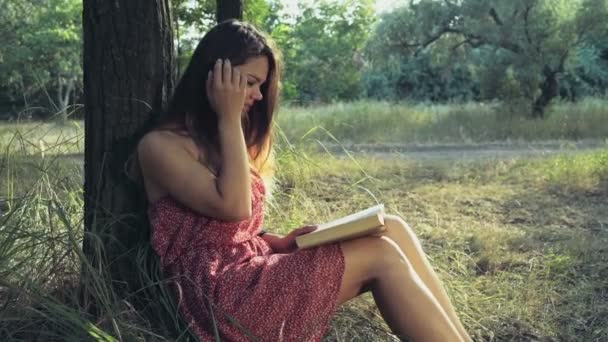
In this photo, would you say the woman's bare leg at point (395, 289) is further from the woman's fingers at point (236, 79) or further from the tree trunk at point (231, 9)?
the tree trunk at point (231, 9)

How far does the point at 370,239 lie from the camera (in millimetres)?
2457

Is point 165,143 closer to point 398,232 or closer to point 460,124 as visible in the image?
point 398,232

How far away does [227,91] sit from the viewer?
246 centimetres

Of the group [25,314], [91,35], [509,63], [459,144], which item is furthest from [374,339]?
[509,63]

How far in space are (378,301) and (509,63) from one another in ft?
39.0

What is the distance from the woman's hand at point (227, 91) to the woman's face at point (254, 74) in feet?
0.22

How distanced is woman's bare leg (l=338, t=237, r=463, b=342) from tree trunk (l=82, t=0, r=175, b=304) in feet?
2.79

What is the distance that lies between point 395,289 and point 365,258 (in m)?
0.13

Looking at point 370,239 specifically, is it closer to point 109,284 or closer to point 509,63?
point 109,284

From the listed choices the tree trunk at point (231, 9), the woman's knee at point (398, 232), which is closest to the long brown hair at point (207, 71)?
the woman's knee at point (398, 232)

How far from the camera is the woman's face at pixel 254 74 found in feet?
8.43

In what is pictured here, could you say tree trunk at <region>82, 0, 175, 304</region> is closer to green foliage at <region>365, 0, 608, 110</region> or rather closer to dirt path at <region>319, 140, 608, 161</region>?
dirt path at <region>319, 140, 608, 161</region>

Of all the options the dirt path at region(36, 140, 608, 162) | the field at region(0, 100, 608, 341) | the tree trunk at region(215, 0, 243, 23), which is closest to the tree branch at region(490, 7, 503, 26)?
the dirt path at region(36, 140, 608, 162)

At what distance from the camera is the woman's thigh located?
2.43 metres
